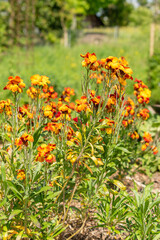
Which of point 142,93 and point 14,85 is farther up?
point 14,85

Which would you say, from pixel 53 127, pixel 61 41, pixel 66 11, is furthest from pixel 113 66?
pixel 61 41

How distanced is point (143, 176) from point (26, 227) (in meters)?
1.93

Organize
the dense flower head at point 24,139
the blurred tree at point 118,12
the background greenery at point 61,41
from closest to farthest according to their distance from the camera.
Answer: the dense flower head at point 24,139
the background greenery at point 61,41
the blurred tree at point 118,12

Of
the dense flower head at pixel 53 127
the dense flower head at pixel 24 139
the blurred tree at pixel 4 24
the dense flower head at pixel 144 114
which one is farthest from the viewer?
the blurred tree at pixel 4 24

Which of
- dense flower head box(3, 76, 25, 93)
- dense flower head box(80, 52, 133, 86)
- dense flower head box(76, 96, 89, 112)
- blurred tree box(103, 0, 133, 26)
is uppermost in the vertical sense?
blurred tree box(103, 0, 133, 26)

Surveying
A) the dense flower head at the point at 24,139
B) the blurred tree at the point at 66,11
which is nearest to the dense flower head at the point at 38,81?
the dense flower head at the point at 24,139

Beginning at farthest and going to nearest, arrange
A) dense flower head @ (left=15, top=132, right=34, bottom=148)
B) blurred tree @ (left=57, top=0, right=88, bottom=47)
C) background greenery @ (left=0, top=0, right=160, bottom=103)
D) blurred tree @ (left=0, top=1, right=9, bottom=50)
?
blurred tree @ (left=57, top=0, right=88, bottom=47) → blurred tree @ (left=0, top=1, right=9, bottom=50) → background greenery @ (left=0, top=0, right=160, bottom=103) → dense flower head @ (left=15, top=132, right=34, bottom=148)

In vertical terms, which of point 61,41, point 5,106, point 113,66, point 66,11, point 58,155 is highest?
point 66,11

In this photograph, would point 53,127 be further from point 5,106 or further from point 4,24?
point 4,24

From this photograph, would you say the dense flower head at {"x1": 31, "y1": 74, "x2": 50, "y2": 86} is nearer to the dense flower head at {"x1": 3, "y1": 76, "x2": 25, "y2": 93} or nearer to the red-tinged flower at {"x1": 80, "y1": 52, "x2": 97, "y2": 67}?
the dense flower head at {"x1": 3, "y1": 76, "x2": 25, "y2": 93}

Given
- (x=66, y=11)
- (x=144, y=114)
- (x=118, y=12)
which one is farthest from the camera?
(x=118, y=12)

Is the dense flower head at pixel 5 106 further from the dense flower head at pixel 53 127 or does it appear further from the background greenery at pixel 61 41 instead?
the dense flower head at pixel 53 127

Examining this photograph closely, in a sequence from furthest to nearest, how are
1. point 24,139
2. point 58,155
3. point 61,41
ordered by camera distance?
point 61,41 → point 58,155 → point 24,139

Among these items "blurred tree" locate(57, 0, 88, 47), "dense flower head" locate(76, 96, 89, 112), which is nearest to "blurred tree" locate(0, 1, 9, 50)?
"blurred tree" locate(57, 0, 88, 47)
